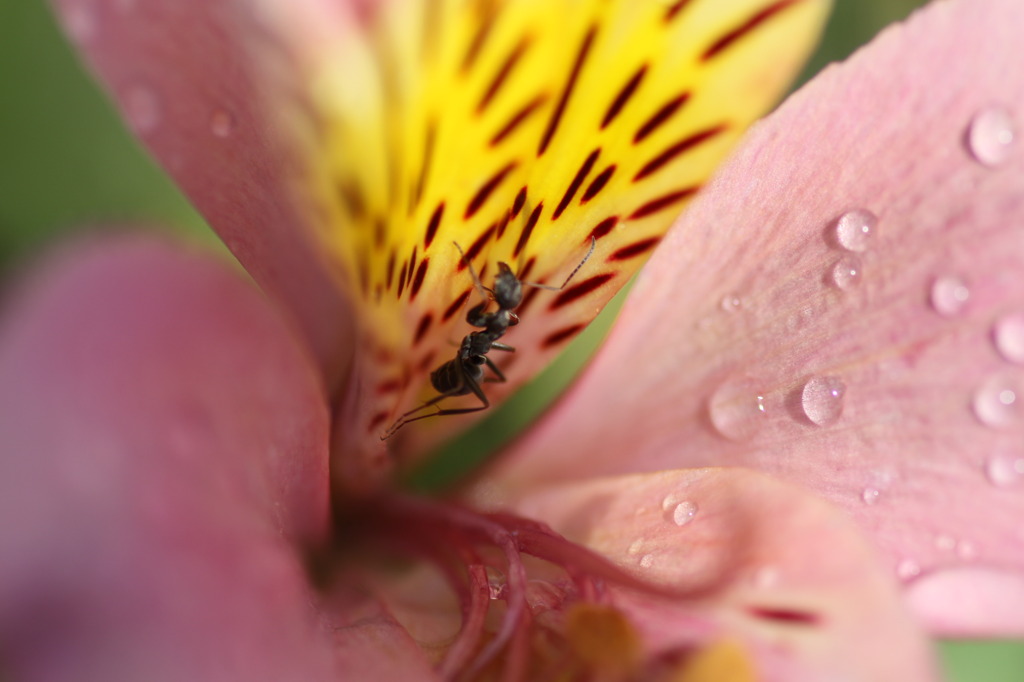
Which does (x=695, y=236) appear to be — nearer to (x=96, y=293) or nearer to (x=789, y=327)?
(x=789, y=327)

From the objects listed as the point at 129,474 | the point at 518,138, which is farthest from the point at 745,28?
the point at 129,474

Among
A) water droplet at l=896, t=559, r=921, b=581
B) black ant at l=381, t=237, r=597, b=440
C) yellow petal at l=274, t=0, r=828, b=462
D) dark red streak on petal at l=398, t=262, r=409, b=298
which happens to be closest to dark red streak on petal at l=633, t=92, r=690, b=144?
yellow petal at l=274, t=0, r=828, b=462

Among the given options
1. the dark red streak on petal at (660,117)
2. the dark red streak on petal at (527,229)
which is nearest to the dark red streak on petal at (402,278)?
the dark red streak on petal at (527,229)

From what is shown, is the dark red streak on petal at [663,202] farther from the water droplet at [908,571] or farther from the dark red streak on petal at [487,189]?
the water droplet at [908,571]

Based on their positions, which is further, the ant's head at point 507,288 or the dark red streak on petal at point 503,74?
the ant's head at point 507,288

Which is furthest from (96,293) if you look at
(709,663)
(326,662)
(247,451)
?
(709,663)

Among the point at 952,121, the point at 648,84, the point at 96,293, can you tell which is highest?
the point at 96,293
